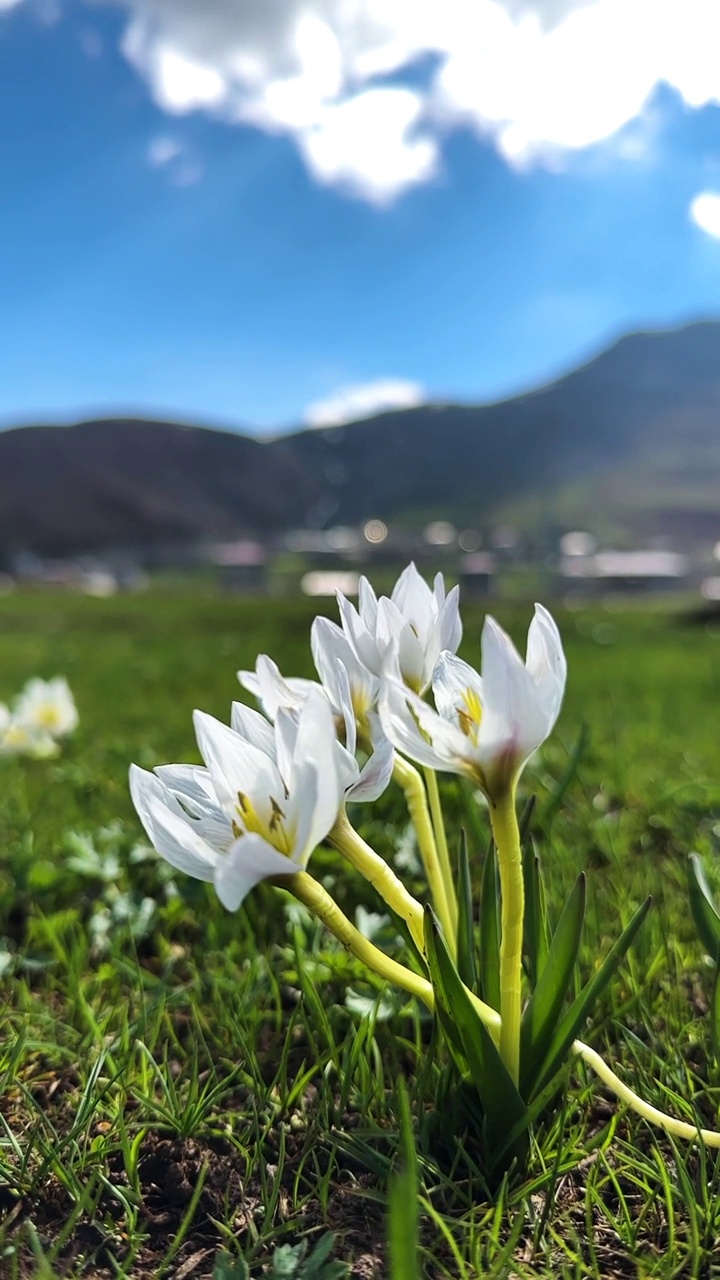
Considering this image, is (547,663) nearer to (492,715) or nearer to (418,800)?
(492,715)

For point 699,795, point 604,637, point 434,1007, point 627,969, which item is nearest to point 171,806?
point 434,1007

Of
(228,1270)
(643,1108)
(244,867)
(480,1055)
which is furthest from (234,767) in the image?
(643,1108)

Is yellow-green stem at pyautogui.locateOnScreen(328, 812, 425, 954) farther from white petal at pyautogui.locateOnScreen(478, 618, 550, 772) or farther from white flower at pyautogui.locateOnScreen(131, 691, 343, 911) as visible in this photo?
white petal at pyautogui.locateOnScreen(478, 618, 550, 772)

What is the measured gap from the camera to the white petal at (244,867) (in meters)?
0.78

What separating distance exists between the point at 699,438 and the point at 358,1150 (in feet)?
559

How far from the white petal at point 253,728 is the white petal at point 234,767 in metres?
0.07

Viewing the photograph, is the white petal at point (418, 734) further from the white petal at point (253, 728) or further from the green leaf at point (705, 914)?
the green leaf at point (705, 914)

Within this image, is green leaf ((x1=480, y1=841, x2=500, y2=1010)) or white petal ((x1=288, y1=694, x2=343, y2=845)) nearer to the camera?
white petal ((x1=288, y1=694, x2=343, y2=845))

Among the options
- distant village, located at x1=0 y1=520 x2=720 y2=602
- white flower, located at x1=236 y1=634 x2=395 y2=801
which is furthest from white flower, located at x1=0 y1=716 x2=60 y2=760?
distant village, located at x1=0 y1=520 x2=720 y2=602

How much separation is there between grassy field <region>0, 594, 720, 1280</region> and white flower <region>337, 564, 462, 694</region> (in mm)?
469

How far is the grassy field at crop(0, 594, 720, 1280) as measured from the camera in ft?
3.22

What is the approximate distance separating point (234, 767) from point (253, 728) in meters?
0.11

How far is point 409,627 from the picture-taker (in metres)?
1.07

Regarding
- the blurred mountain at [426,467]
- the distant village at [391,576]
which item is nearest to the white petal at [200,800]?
the distant village at [391,576]
